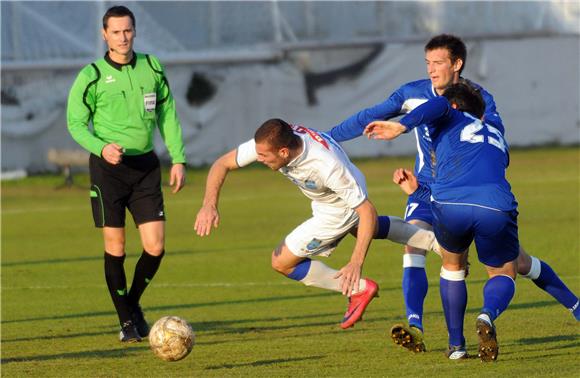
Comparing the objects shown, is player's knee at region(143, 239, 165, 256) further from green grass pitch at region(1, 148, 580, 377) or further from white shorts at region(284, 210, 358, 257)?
white shorts at region(284, 210, 358, 257)

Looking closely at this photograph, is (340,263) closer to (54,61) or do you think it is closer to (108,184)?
(108,184)

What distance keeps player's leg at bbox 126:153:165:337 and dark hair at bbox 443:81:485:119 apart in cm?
278

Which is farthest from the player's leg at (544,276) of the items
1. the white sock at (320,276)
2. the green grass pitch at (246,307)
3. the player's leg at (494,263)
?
the white sock at (320,276)

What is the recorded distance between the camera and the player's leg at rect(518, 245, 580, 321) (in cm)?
864

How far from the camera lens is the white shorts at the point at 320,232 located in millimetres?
8641

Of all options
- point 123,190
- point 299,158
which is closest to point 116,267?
point 123,190

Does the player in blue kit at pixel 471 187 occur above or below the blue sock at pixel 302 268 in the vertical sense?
above

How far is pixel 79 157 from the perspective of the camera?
2666 centimetres

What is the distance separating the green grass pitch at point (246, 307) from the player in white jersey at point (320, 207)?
56 cm

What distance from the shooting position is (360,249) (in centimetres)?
788

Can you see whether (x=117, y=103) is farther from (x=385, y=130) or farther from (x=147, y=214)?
(x=385, y=130)

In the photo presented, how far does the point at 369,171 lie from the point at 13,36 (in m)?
8.86

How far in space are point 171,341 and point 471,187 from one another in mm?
2182

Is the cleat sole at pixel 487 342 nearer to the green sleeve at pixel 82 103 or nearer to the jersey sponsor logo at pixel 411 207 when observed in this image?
the jersey sponsor logo at pixel 411 207
